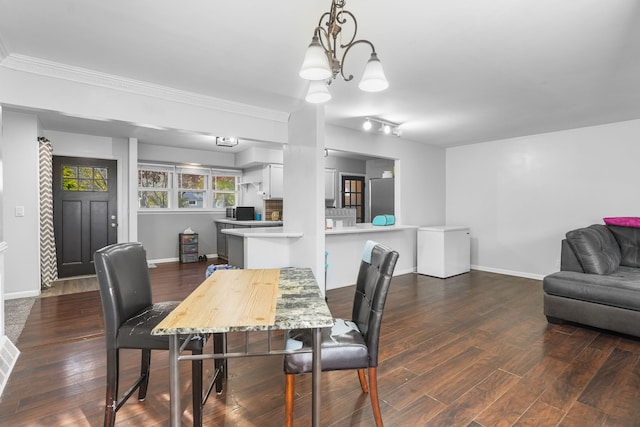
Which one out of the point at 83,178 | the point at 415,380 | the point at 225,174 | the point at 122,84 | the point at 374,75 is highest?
the point at 122,84

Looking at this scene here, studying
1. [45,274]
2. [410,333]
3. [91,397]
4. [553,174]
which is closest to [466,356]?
[410,333]

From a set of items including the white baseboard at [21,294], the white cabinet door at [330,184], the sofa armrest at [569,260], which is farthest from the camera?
the white cabinet door at [330,184]

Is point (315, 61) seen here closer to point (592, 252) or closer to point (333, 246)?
point (333, 246)

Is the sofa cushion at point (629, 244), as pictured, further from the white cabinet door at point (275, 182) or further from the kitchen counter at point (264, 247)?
the white cabinet door at point (275, 182)

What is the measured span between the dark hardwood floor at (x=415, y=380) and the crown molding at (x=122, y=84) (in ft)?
7.49

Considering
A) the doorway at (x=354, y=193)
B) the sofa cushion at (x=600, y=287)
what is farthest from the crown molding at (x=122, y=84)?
the doorway at (x=354, y=193)

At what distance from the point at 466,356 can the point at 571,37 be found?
2.47 metres

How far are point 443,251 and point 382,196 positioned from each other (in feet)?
5.32

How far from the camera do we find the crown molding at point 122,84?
2.63 m

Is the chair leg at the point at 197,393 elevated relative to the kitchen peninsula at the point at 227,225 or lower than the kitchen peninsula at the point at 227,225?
lower

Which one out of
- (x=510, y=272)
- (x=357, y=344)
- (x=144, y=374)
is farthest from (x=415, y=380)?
(x=510, y=272)

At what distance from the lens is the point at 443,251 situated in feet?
17.6

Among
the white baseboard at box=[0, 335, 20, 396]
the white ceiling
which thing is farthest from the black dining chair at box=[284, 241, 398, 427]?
the white baseboard at box=[0, 335, 20, 396]

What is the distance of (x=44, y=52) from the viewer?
99.8 inches
